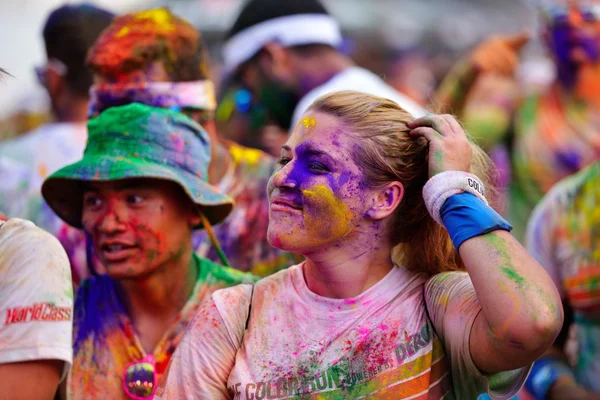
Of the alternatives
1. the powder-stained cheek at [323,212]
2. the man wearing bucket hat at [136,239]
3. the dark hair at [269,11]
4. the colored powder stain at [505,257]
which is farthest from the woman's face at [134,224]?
the dark hair at [269,11]

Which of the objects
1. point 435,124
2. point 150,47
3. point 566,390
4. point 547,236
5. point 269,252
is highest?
point 150,47

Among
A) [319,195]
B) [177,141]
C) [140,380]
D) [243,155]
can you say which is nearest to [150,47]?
[243,155]

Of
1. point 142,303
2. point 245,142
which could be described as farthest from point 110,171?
point 245,142

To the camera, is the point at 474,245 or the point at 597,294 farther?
the point at 597,294

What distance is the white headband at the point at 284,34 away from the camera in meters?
5.83

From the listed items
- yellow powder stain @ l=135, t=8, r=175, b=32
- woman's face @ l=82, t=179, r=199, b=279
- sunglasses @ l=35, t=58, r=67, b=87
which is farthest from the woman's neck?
sunglasses @ l=35, t=58, r=67, b=87

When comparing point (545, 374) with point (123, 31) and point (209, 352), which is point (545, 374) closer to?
point (209, 352)

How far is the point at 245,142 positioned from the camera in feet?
22.6

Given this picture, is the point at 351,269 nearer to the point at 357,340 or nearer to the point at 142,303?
the point at 357,340

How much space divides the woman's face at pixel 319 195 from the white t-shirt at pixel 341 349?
19cm

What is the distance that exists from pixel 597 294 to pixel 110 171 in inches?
89.5

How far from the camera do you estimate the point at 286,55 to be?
5.82 m

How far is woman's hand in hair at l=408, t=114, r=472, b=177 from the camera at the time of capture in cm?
270

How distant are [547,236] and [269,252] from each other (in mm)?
1390
